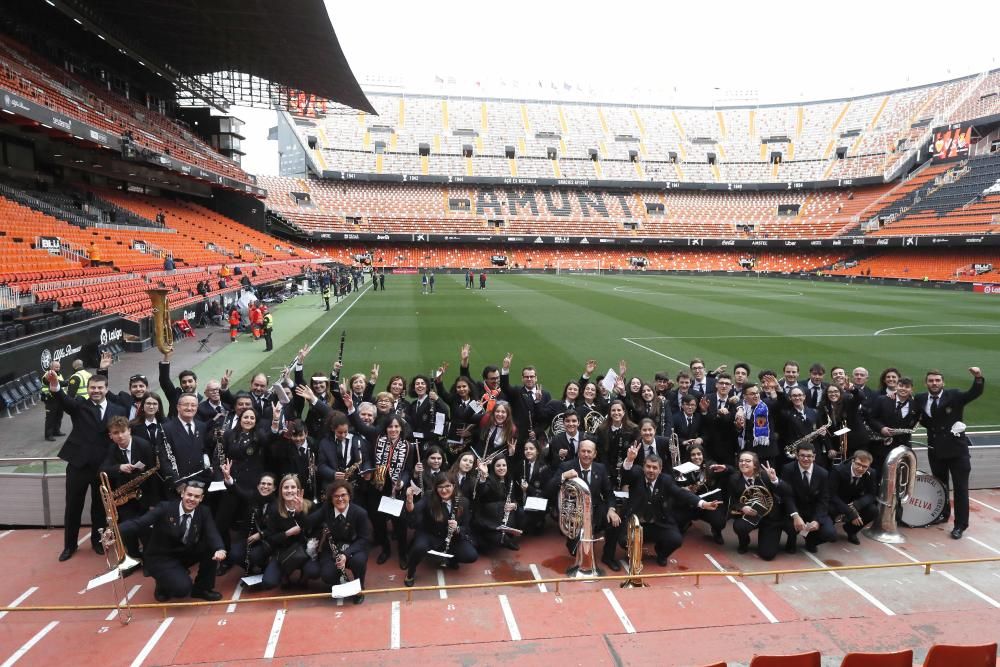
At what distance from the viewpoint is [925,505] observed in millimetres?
7504

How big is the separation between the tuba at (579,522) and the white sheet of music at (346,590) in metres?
2.15

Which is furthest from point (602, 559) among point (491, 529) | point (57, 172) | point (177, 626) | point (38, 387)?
point (57, 172)

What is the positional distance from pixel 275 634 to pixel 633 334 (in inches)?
745

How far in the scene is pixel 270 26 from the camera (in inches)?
1061

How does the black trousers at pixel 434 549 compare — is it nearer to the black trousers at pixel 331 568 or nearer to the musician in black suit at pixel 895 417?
the black trousers at pixel 331 568

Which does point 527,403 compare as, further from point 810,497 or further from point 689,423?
point 810,497

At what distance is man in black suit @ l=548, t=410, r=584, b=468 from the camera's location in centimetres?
731

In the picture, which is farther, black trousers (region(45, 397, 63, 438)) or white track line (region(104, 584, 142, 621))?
black trousers (region(45, 397, 63, 438))

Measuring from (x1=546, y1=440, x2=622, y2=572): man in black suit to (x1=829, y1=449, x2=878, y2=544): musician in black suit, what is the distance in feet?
8.56

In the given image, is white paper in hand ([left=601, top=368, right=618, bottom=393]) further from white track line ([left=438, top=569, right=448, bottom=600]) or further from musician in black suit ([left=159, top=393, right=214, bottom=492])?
musician in black suit ([left=159, top=393, right=214, bottom=492])

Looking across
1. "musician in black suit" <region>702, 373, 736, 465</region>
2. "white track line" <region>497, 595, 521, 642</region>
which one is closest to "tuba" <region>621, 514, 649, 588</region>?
"white track line" <region>497, 595, 521, 642</region>

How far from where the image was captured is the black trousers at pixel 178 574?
228 inches

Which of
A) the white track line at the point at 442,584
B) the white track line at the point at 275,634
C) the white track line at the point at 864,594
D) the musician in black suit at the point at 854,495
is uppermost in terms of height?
the musician in black suit at the point at 854,495

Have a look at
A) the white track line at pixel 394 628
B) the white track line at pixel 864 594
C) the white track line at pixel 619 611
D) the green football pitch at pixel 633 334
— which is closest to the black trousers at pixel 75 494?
the white track line at pixel 394 628
